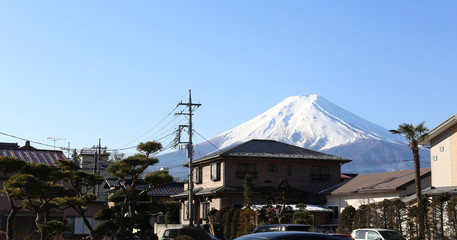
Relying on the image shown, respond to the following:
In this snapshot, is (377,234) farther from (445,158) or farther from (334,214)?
(334,214)

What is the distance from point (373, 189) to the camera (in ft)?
127

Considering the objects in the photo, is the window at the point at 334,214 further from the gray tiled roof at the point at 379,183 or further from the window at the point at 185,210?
the window at the point at 185,210

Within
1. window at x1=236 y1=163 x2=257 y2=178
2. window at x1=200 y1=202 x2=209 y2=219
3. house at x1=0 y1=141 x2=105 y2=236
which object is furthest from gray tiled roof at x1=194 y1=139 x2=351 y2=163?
house at x1=0 y1=141 x2=105 y2=236

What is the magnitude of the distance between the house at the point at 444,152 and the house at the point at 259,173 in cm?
1331

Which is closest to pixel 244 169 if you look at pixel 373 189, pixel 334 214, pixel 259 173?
pixel 259 173

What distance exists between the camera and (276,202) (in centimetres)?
4112

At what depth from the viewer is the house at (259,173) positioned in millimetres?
46312

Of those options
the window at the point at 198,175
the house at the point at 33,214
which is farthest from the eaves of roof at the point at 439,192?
the window at the point at 198,175

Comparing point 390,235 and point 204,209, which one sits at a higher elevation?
point 204,209

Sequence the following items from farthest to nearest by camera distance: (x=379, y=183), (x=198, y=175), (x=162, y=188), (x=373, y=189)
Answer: (x=162, y=188) → (x=198, y=175) → (x=379, y=183) → (x=373, y=189)

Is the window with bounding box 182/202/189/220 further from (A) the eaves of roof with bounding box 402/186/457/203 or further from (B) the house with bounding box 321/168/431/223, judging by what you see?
(A) the eaves of roof with bounding box 402/186/457/203

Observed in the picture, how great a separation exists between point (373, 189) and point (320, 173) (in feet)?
35.8

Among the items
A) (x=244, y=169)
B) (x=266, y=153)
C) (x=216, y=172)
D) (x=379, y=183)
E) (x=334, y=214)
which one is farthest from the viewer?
(x=266, y=153)

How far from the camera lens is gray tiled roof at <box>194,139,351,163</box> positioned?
4764cm
